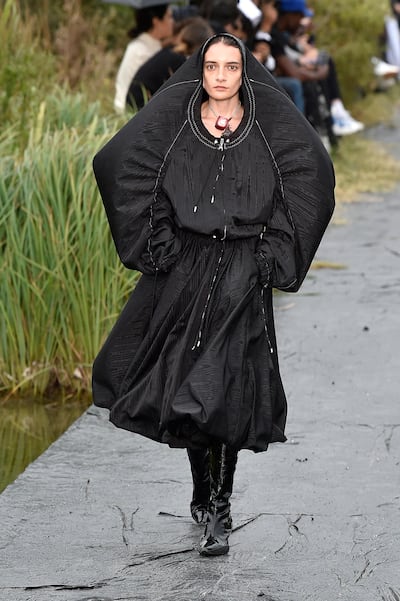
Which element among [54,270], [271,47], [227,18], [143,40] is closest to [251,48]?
[227,18]

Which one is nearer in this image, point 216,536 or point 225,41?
point 225,41

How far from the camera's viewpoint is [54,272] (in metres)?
6.93

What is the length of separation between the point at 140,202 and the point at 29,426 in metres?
2.43

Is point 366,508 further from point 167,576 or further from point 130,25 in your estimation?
point 130,25

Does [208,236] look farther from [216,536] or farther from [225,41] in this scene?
[216,536]

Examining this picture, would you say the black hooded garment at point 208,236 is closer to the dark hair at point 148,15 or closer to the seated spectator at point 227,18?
the dark hair at point 148,15


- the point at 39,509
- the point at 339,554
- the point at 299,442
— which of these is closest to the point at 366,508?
the point at 339,554

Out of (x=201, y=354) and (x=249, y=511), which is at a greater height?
(x=201, y=354)

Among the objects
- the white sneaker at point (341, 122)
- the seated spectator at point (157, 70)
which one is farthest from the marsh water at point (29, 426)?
the white sneaker at point (341, 122)

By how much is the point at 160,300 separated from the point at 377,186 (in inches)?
326

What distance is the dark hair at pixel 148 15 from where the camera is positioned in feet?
34.2

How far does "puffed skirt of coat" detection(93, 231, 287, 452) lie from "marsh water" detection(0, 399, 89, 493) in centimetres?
176

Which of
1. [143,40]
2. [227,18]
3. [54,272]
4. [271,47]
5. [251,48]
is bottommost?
[271,47]

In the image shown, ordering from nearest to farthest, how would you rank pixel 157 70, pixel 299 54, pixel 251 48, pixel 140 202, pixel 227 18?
pixel 140 202, pixel 157 70, pixel 227 18, pixel 251 48, pixel 299 54
